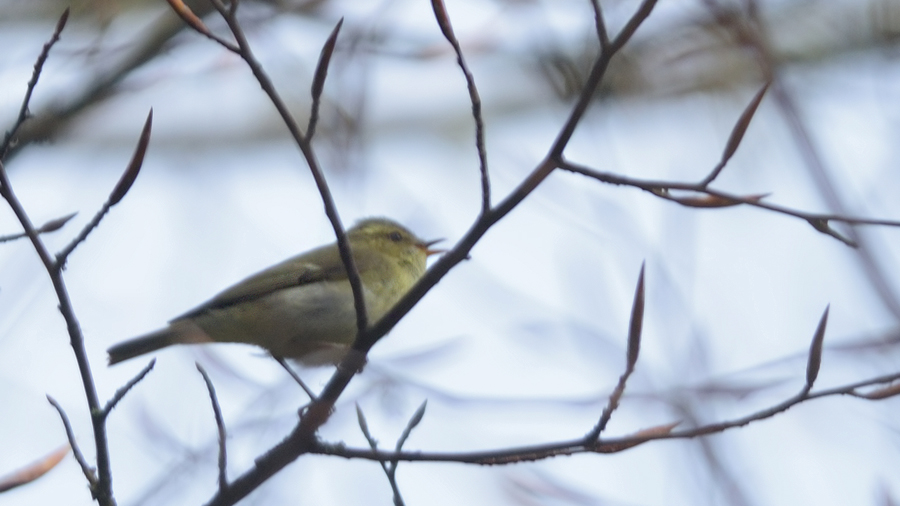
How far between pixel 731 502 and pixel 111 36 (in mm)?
4178

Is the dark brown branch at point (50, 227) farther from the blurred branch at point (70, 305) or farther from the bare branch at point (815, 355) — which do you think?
the bare branch at point (815, 355)

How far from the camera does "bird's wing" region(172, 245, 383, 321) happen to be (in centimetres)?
460

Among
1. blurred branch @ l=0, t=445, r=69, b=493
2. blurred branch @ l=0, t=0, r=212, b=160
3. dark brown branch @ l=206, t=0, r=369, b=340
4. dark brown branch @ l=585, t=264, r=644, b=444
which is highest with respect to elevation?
blurred branch @ l=0, t=0, r=212, b=160

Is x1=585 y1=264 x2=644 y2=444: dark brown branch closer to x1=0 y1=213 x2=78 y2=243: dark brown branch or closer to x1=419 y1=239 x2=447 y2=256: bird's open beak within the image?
x1=0 y1=213 x2=78 y2=243: dark brown branch

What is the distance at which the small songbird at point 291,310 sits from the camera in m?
4.37

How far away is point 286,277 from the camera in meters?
4.89

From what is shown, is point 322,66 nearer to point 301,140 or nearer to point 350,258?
point 301,140

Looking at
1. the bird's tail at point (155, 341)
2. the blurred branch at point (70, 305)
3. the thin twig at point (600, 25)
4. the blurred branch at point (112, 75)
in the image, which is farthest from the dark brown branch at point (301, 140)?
the blurred branch at point (112, 75)

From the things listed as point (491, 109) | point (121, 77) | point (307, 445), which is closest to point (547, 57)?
point (121, 77)

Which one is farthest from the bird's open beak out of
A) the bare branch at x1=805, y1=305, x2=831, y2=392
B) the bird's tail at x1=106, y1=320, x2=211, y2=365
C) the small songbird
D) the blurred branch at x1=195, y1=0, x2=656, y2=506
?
→ the bare branch at x1=805, y1=305, x2=831, y2=392

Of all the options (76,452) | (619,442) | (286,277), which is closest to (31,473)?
(76,452)

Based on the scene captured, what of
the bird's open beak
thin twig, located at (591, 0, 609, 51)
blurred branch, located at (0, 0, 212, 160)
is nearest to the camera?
thin twig, located at (591, 0, 609, 51)

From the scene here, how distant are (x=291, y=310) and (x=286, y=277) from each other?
0.29 m

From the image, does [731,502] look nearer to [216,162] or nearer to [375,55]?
[375,55]
